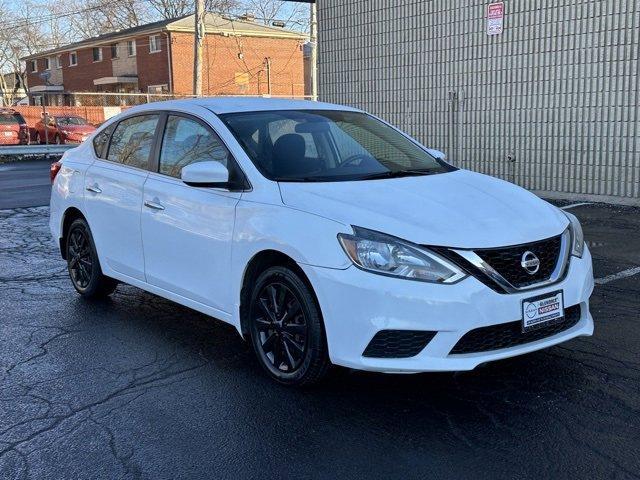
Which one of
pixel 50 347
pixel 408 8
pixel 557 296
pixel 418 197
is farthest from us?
pixel 408 8

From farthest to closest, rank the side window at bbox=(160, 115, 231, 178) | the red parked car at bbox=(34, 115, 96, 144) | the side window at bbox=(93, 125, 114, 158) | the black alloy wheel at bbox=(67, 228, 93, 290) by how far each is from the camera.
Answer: the red parked car at bbox=(34, 115, 96, 144), the black alloy wheel at bbox=(67, 228, 93, 290), the side window at bbox=(93, 125, 114, 158), the side window at bbox=(160, 115, 231, 178)

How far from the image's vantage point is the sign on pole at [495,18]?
11570mm

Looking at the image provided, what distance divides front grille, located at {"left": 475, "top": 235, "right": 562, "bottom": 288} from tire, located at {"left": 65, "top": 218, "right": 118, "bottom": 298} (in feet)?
11.9

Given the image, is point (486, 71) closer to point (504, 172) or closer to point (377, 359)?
point (504, 172)

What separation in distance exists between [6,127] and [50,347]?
2736cm

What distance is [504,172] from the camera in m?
11.9

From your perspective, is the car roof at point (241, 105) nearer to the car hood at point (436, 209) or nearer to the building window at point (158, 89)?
the car hood at point (436, 209)

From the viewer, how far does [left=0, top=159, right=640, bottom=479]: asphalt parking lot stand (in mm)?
3332

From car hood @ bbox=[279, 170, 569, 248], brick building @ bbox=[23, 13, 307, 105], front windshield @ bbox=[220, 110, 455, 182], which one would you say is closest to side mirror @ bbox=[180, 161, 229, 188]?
front windshield @ bbox=[220, 110, 455, 182]

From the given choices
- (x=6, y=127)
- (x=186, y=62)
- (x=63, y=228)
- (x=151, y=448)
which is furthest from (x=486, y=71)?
(x=186, y=62)

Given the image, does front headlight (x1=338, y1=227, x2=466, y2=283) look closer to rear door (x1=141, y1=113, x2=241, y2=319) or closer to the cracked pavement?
the cracked pavement

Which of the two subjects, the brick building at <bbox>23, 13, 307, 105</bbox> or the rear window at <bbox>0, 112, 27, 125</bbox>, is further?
the brick building at <bbox>23, 13, 307, 105</bbox>

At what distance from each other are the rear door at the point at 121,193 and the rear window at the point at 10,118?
2663cm

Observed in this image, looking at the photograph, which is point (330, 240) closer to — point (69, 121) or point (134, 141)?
point (134, 141)
